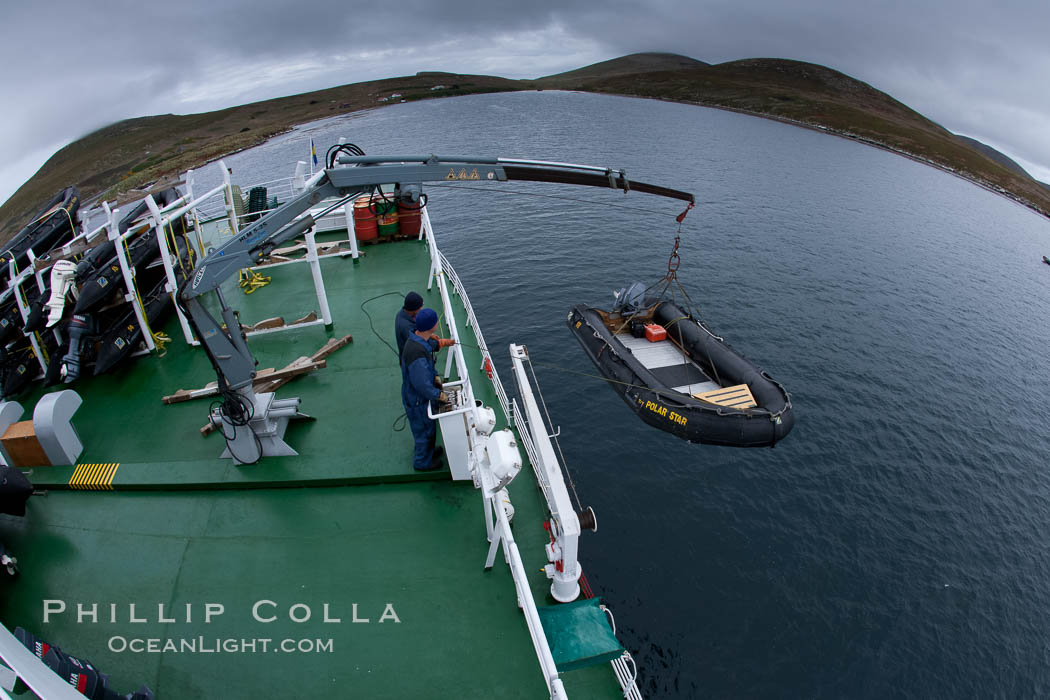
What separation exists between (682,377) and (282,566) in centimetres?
1223

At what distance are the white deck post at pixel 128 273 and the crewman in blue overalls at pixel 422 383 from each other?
18.9ft

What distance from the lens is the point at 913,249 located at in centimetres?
3033

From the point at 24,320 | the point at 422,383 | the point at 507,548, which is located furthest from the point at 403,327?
the point at 24,320

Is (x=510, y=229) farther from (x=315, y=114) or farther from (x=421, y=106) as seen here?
(x=315, y=114)

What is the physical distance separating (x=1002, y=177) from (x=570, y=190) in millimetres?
79286

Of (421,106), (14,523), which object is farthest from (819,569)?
(421,106)

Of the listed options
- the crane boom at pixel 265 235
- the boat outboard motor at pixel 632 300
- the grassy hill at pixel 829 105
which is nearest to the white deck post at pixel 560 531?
the crane boom at pixel 265 235

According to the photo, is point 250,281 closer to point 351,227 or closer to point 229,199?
point 229,199

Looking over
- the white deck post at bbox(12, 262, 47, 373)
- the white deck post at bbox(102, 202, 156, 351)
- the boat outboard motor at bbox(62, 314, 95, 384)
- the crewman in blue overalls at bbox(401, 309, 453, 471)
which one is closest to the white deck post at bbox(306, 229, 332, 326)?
the white deck post at bbox(102, 202, 156, 351)

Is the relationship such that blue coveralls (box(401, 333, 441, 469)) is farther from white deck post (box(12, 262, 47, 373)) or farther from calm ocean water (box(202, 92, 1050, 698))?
white deck post (box(12, 262, 47, 373))

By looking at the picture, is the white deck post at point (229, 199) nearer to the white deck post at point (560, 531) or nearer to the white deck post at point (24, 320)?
the white deck post at point (24, 320)

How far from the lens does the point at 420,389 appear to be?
550 centimetres

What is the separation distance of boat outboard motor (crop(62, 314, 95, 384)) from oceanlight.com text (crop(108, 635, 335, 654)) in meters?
5.58

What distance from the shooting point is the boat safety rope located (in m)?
11.2
